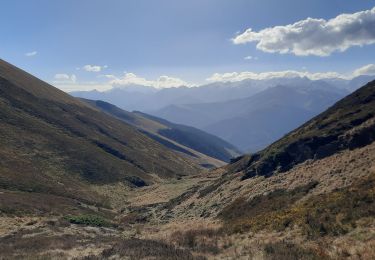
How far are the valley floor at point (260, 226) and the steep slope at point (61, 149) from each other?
21396mm

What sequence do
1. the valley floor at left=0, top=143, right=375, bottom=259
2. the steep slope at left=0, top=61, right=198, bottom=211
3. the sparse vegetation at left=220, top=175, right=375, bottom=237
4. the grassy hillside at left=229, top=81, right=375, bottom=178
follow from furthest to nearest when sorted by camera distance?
Answer: 1. the steep slope at left=0, top=61, right=198, bottom=211
2. the grassy hillside at left=229, top=81, right=375, bottom=178
3. the sparse vegetation at left=220, top=175, right=375, bottom=237
4. the valley floor at left=0, top=143, right=375, bottom=259

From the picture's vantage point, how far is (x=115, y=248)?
2233cm

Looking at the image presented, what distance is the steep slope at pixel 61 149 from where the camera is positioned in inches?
2694

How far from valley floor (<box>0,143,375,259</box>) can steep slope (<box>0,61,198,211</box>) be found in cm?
2140

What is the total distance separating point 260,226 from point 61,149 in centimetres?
7549

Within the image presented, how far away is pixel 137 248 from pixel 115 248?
1.45m

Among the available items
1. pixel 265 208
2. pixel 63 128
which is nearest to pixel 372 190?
pixel 265 208

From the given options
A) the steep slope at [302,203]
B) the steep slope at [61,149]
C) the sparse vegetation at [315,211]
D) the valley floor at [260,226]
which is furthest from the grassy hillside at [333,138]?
the steep slope at [61,149]

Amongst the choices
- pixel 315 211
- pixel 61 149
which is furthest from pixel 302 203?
pixel 61 149

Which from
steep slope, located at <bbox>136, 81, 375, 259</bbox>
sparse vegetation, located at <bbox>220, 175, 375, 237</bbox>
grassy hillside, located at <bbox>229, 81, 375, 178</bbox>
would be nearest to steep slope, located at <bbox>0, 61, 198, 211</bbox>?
steep slope, located at <bbox>136, 81, 375, 259</bbox>

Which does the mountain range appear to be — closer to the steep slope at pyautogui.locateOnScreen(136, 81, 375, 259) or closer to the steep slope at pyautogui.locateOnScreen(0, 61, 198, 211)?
the steep slope at pyautogui.locateOnScreen(136, 81, 375, 259)

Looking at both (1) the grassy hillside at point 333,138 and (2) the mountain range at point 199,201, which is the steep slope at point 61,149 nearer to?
(2) the mountain range at point 199,201

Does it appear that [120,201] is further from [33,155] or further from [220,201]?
[220,201]

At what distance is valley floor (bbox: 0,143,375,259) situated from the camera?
1855cm
